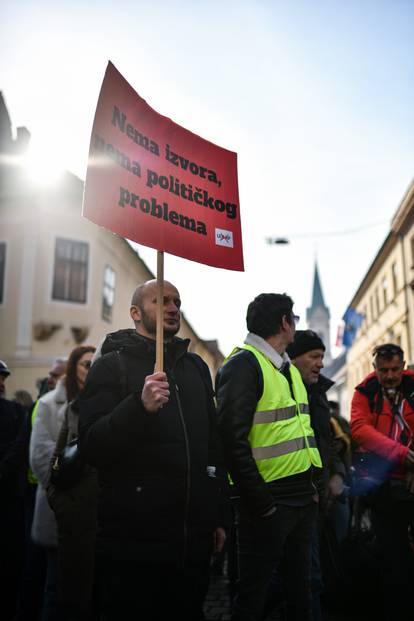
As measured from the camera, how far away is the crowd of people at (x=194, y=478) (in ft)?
8.01

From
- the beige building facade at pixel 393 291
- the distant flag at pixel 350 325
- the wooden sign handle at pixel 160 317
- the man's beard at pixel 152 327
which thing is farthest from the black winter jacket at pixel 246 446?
the distant flag at pixel 350 325

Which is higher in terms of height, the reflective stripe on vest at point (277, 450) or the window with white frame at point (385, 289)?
the window with white frame at point (385, 289)

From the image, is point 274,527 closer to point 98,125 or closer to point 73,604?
point 73,604

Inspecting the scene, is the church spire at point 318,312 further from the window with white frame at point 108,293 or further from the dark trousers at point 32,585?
the dark trousers at point 32,585

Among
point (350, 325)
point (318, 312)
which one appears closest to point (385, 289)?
point (350, 325)

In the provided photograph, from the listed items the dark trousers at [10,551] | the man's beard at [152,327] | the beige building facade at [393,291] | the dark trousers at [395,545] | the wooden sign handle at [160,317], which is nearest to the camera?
the wooden sign handle at [160,317]

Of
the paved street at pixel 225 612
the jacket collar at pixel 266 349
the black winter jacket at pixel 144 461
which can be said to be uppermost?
the jacket collar at pixel 266 349

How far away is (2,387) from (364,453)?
2948 millimetres

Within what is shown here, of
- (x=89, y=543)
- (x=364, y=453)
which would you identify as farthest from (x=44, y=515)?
(x=364, y=453)

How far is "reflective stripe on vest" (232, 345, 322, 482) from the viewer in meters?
3.18

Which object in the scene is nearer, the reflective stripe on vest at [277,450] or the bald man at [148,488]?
the bald man at [148,488]

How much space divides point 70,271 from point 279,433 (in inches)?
654

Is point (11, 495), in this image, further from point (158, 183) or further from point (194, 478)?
point (158, 183)

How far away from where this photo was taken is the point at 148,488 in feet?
8.07
